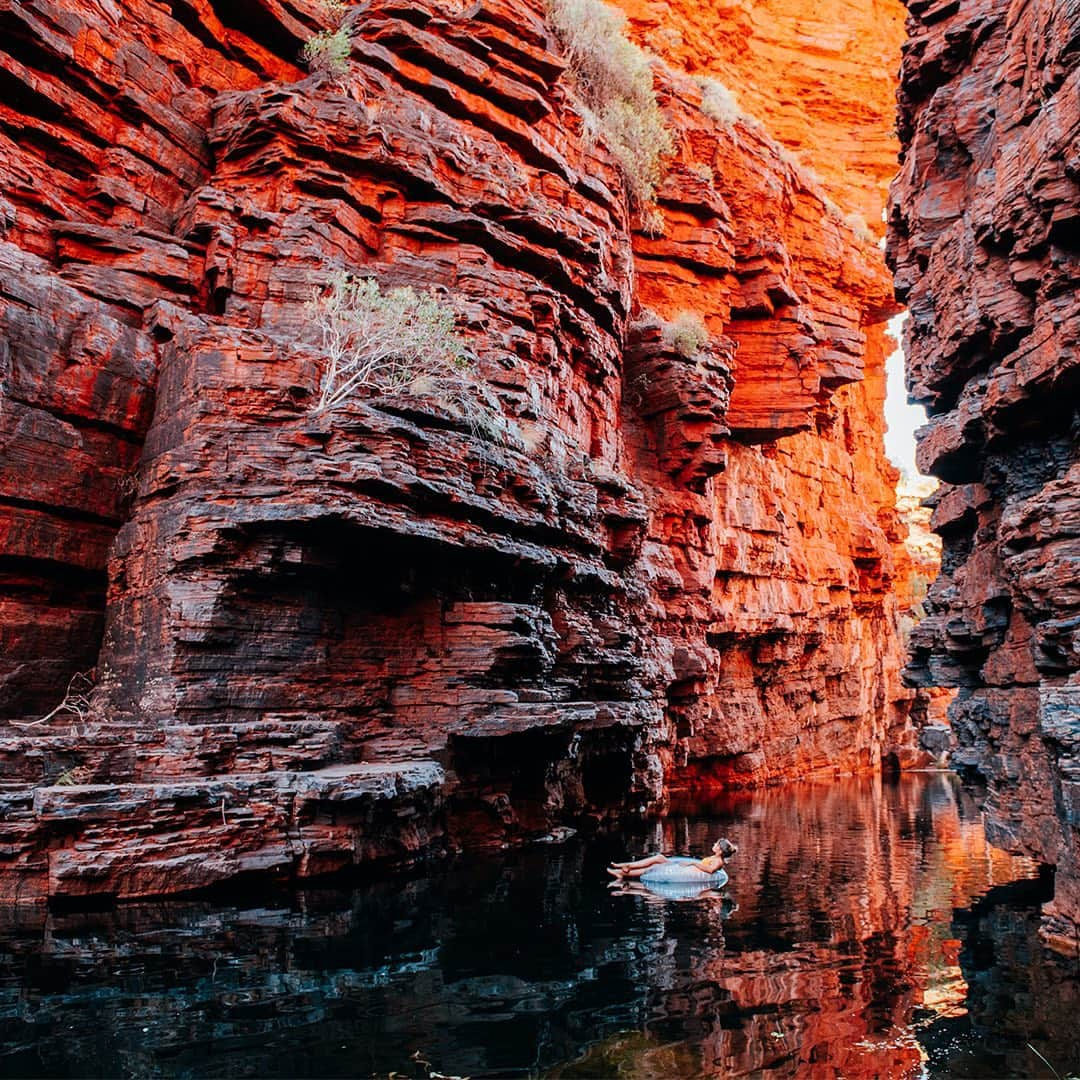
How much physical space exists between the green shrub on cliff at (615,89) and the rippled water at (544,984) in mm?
22973

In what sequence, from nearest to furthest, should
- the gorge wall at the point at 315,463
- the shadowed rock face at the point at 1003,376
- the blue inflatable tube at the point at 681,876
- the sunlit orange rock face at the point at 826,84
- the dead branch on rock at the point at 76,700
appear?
1. the shadowed rock face at the point at 1003,376
2. the gorge wall at the point at 315,463
3. the dead branch on rock at the point at 76,700
4. the blue inflatable tube at the point at 681,876
5. the sunlit orange rock face at the point at 826,84

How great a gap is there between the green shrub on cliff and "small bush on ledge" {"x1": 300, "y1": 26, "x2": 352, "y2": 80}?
8305mm

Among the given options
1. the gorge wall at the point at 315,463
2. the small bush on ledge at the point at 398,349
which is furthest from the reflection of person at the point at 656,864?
the small bush on ledge at the point at 398,349

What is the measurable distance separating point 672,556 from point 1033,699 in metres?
16.5

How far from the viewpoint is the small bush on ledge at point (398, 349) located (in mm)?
15750

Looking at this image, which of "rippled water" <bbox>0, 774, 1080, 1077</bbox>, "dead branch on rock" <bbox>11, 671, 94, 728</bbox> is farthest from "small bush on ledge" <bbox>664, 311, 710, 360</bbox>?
"dead branch on rock" <bbox>11, 671, 94, 728</bbox>

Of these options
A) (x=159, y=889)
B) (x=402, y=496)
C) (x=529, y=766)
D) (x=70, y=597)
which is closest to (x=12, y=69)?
(x=70, y=597)

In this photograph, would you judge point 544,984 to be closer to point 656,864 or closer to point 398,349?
point 656,864

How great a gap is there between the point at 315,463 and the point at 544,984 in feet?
27.9

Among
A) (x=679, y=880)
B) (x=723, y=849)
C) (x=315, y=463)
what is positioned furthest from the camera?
(x=723, y=849)

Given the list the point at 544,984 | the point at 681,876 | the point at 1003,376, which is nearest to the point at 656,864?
the point at 681,876

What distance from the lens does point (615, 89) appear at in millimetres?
28531

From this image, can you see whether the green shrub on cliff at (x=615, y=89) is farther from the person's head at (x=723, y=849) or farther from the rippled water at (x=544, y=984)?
the rippled water at (x=544, y=984)

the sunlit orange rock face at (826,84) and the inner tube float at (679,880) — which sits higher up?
the sunlit orange rock face at (826,84)
